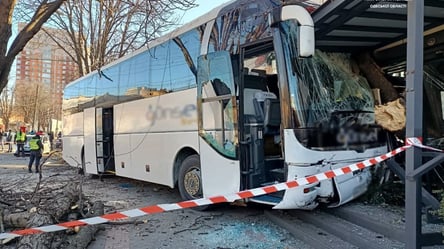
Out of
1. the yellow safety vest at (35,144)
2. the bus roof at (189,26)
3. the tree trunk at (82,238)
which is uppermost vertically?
the bus roof at (189,26)

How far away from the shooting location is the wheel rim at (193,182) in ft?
24.2

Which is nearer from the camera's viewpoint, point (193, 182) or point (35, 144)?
point (193, 182)

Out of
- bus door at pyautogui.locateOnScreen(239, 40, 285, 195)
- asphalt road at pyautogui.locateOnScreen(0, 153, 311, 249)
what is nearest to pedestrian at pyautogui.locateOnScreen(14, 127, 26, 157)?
asphalt road at pyautogui.locateOnScreen(0, 153, 311, 249)

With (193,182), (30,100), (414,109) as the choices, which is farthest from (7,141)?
(414,109)

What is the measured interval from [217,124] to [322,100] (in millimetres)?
1831

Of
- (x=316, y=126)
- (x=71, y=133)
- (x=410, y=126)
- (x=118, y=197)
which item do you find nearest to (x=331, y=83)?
(x=316, y=126)

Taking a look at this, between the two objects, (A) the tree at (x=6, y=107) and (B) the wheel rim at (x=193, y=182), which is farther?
(A) the tree at (x=6, y=107)

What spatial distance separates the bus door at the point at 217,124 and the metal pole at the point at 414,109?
282cm

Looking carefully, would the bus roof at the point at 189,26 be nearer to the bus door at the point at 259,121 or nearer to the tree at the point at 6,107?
the bus door at the point at 259,121

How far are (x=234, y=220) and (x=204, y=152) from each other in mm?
1270

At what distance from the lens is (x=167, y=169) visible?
8250mm

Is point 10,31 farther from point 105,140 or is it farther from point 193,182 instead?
point 105,140

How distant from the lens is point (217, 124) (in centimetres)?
669

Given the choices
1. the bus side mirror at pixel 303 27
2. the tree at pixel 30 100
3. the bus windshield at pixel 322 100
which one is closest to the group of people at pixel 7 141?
the tree at pixel 30 100
